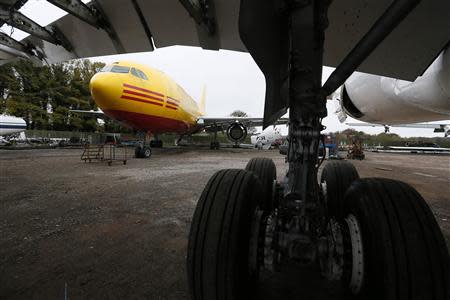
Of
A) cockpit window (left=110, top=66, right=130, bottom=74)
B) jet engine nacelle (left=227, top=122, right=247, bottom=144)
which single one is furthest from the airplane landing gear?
jet engine nacelle (left=227, top=122, right=247, bottom=144)

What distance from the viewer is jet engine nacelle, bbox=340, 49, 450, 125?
184 centimetres

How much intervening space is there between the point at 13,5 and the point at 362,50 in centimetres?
213

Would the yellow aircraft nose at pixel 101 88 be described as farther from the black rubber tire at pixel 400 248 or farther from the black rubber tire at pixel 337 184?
the black rubber tire at pixel 400 248

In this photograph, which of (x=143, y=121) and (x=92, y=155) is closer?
(x=143, y=121)

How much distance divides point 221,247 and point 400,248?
75 centimetres

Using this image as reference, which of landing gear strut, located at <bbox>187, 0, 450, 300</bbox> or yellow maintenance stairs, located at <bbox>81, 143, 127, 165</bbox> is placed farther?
yellow maintenance stairs, located at <bbox>81, 143, 127, 165</bbox>

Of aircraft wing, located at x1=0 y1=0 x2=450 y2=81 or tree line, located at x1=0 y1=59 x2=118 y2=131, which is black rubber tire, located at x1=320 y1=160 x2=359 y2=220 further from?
tree line, located at x1=0 y1=59 x2=118 y2=131

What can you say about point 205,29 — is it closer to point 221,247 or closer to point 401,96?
point 221,247

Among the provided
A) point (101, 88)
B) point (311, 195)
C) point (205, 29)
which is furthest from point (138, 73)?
point (311, 195)

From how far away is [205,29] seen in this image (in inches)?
75.8

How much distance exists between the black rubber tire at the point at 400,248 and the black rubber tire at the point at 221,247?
1.82 ft

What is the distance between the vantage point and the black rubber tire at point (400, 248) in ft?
3.05

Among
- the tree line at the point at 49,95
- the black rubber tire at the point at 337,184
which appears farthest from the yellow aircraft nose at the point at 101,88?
the tree line at the point at 49,95

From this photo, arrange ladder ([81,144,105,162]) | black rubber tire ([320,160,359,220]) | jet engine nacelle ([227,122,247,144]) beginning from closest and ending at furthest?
black rubber tire ([320,160,359,220])
ladder ([81,144,105,162])
jet engine nacelle ([227,122,247,144])
